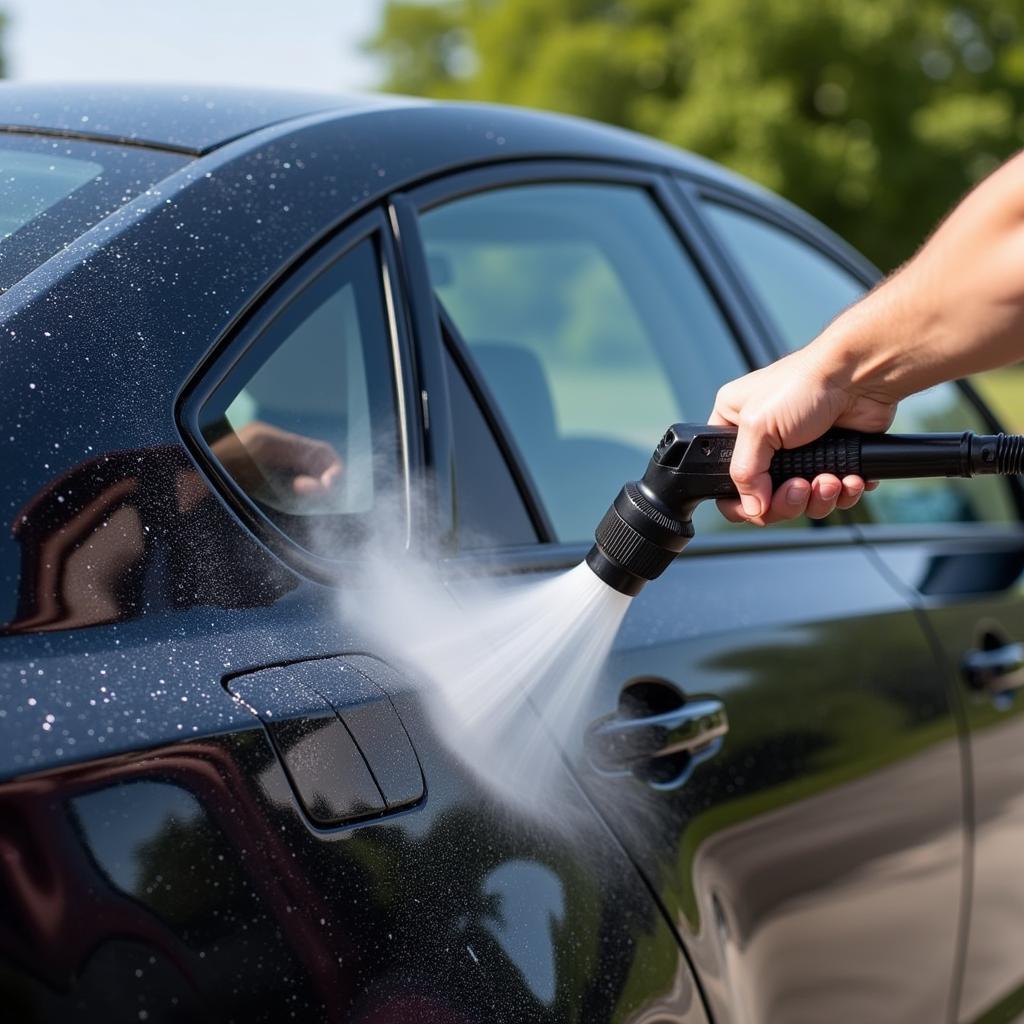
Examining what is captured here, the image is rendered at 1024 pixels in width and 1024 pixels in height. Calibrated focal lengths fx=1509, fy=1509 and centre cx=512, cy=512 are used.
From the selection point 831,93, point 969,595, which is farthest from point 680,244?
point 831,93

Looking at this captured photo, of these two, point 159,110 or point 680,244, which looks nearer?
point 159,110

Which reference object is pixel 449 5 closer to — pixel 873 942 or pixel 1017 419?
pixel 1017 419

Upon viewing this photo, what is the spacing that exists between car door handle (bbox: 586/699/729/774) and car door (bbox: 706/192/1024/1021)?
85 centimetres

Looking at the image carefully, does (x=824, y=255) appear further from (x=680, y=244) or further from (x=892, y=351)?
(x=892, y=351)

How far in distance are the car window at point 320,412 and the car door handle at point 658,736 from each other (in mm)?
389

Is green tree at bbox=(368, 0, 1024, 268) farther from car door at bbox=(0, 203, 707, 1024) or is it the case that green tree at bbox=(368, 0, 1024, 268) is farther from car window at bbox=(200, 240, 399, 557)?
car door at bbox=(0, 203, 707, 1024)

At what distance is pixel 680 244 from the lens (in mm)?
2744

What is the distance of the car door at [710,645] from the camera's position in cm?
195

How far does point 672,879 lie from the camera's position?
6.08 ft

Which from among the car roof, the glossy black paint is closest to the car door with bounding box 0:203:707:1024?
the glossy black paint

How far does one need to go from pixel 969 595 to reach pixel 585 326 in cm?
92

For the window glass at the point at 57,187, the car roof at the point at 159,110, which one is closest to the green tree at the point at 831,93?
the car roof at the point at 159,110

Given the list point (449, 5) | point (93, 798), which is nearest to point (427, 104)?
point (93, 798)

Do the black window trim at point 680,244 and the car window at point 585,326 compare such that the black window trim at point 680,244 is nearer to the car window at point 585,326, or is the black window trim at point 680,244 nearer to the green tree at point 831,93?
the car window at point 585,326
